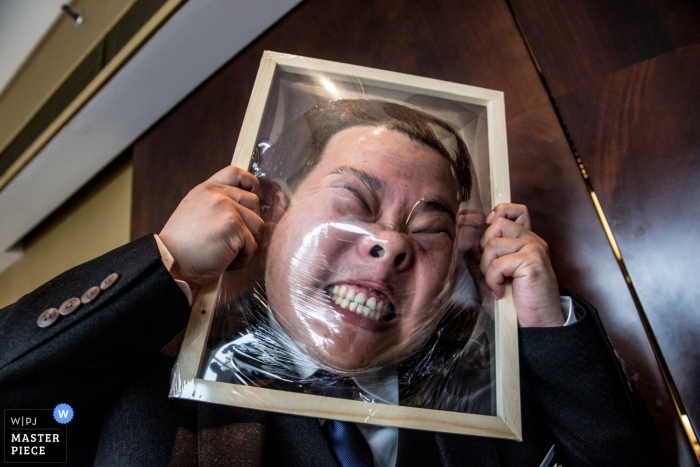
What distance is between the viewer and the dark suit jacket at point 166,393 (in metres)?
0.68

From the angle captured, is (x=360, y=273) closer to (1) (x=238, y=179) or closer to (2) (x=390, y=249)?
(2) (x=390, y=249)

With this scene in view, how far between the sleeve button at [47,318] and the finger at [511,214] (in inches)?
29.1

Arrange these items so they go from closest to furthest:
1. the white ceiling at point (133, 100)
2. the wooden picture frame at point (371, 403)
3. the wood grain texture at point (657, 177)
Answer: the wooden picture frame at point (371, 403)
the wood grain texture at point (657, 177)
the white ceiling at point (133, 100)

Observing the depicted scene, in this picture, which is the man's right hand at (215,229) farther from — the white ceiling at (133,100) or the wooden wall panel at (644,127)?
the wooden wall panel at (644,127)

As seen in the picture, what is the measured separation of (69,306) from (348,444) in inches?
20.1

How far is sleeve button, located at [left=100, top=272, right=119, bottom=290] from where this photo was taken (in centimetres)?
69

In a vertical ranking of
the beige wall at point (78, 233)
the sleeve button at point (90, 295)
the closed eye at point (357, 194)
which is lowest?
the sleeve button at point (90, 295)

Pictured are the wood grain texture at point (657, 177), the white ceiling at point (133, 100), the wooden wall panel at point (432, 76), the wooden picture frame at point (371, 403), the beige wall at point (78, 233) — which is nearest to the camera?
the wooden picture frame at point (371, 403)

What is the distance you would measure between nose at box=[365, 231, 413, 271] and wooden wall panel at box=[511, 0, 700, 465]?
0.67m

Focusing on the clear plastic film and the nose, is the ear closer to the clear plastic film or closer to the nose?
the clear plastic film

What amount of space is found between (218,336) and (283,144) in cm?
35

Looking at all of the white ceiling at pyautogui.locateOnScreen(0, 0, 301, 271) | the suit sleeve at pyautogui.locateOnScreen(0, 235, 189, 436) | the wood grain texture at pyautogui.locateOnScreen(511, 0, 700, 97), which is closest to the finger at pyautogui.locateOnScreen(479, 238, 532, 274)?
the suit sleeve at pyautogui.locateOnScreen(0, 235, 189, 436)

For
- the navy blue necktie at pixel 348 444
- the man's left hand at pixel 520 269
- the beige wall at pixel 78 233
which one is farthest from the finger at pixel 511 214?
the beige wall at pixel 78 233

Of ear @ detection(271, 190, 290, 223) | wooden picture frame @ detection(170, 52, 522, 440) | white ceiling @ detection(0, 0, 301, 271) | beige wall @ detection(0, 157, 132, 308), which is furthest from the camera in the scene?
beige wall @ detection(0, 157, 132, 308)
